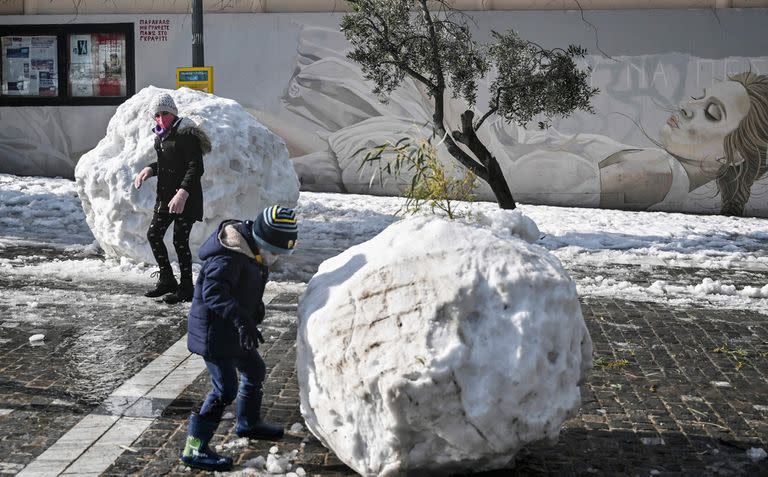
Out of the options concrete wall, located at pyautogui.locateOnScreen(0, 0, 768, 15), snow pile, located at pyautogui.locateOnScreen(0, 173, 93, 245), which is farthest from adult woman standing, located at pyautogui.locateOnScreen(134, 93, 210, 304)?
concrete wall, located at pyautogui.locateOnScreen(0, 0, 768, 15)

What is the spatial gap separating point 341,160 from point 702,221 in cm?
671

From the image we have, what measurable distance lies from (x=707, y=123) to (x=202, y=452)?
47.2 ft

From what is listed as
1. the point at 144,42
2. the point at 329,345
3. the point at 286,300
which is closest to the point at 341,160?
the point at 144,42

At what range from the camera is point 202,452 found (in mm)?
4789

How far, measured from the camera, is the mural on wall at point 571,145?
16938 mm

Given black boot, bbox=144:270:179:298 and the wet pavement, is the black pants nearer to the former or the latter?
black boot, bbox=144:270:179:298

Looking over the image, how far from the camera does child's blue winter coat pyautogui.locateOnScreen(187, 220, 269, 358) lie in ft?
15.7

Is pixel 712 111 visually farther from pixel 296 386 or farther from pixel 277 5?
pixel 296 386

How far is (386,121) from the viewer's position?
692 inches

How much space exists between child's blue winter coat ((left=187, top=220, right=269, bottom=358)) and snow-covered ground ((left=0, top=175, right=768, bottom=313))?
4.52 m

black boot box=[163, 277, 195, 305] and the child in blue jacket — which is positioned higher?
the child in blue jacket

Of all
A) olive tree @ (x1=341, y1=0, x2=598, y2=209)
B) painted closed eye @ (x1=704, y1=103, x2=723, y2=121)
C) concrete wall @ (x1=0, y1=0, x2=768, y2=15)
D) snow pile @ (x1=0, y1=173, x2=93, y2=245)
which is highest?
concrete wall @ (x1=0, y1=0, x2=768, y2=15)

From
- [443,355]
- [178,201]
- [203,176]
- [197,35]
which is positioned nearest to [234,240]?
[443,355]

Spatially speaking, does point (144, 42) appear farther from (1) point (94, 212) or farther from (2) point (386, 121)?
(1) point (94, 212)
